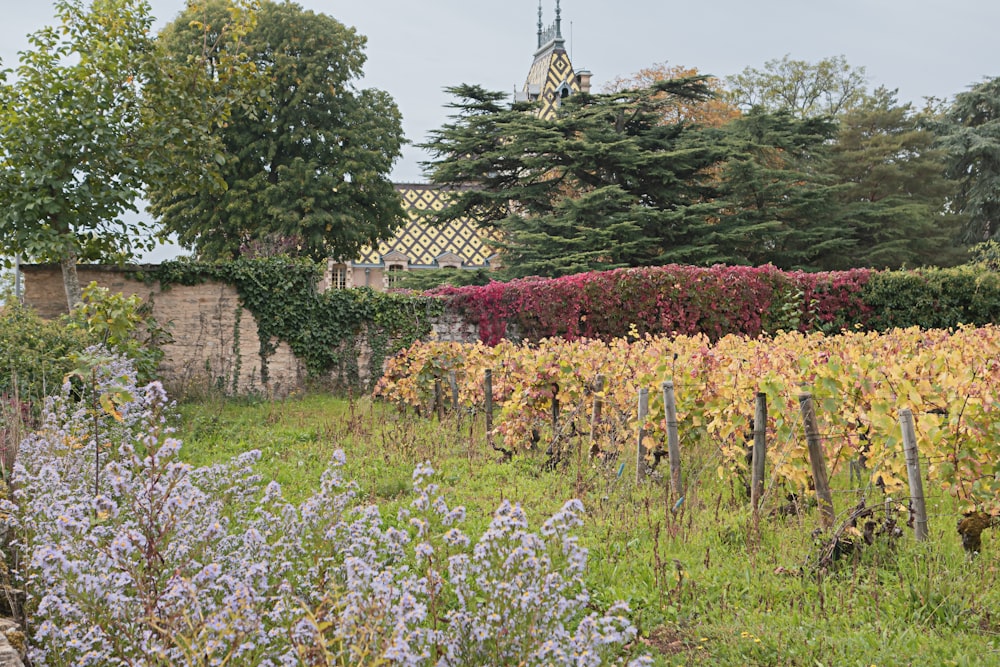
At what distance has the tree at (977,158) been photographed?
30.3 metres

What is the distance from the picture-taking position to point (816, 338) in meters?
9.73

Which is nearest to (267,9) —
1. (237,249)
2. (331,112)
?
(331,112)

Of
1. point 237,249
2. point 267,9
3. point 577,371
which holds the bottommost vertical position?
point 577,371

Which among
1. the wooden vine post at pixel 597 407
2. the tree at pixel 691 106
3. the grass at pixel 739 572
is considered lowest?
the grass at pixel 739 572

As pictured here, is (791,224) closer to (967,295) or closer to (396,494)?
(967,295)

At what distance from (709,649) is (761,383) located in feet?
6.87

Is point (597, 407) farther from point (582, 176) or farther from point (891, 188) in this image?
point (891, 188)

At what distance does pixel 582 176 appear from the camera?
2336 cm

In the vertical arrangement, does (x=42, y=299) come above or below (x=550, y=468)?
above

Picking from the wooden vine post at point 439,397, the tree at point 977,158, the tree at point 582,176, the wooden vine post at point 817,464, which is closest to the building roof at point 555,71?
the tree at point 582,176

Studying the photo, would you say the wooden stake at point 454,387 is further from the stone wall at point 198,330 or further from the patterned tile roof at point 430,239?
the patterned tile roof at point 430,239

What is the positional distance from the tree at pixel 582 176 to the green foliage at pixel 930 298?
7.27 metres

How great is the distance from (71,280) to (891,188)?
91.0ft

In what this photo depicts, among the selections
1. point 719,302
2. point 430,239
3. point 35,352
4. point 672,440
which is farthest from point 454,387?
point 430,239
